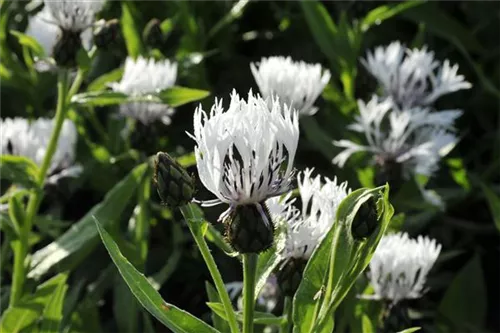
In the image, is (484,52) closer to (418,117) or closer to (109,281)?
(418,117)

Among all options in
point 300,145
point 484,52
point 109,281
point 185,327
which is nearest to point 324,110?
point 300,145

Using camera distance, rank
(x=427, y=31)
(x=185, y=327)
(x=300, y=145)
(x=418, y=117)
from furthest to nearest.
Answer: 1. (x=427, y=31)
2. (x=300, y=145)
3. (x=418, y=117)
4. (x=185, y=327)

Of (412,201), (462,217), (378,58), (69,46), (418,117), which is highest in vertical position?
(69,46)

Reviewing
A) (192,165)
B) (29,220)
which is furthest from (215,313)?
(192,165)

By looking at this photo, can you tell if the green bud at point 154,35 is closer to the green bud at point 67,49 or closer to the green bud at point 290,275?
the green bud at point 67,49

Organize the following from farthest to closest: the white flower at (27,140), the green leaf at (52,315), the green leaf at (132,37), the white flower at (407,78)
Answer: the green leaf at (132,37) < the white flower at (407,78) < the white flower at (27,140) < the green leaf at (52,315)

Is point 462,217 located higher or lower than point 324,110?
lower

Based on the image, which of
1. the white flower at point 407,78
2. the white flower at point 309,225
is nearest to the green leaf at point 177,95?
the white flower at point 309,225

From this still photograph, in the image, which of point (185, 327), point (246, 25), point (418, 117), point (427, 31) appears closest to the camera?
point (185, 327)
